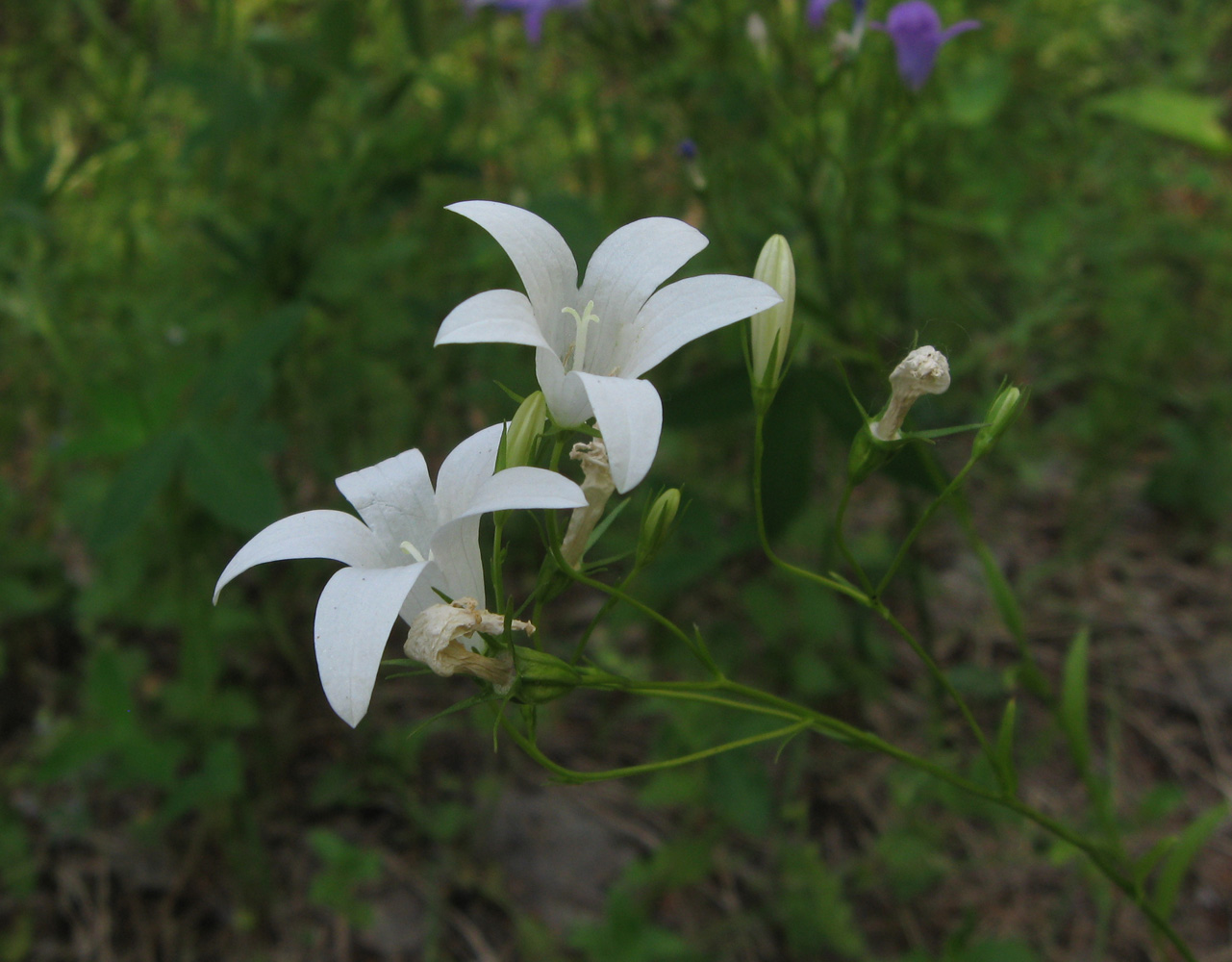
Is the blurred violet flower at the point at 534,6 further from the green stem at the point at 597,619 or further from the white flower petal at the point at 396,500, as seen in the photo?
the green stem at the point at 597,619

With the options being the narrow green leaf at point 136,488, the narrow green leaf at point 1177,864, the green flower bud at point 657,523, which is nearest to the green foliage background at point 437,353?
the narrow green leaf at point 136,488

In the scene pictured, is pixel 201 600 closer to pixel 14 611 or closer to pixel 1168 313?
pixel 14 611

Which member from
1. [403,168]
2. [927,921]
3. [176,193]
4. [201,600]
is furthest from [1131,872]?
[176,193]

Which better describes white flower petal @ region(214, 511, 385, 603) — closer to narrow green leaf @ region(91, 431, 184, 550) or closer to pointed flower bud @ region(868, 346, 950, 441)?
pointed flower bud @ region(868, 346, 950, 441)

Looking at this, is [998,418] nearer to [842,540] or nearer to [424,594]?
[842,540]

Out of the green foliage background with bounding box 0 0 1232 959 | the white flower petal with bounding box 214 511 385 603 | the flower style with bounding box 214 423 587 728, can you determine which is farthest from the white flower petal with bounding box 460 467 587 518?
the green foliage background with bounding box 0 0 1232 959

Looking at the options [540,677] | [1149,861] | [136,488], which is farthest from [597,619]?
[136,488]
